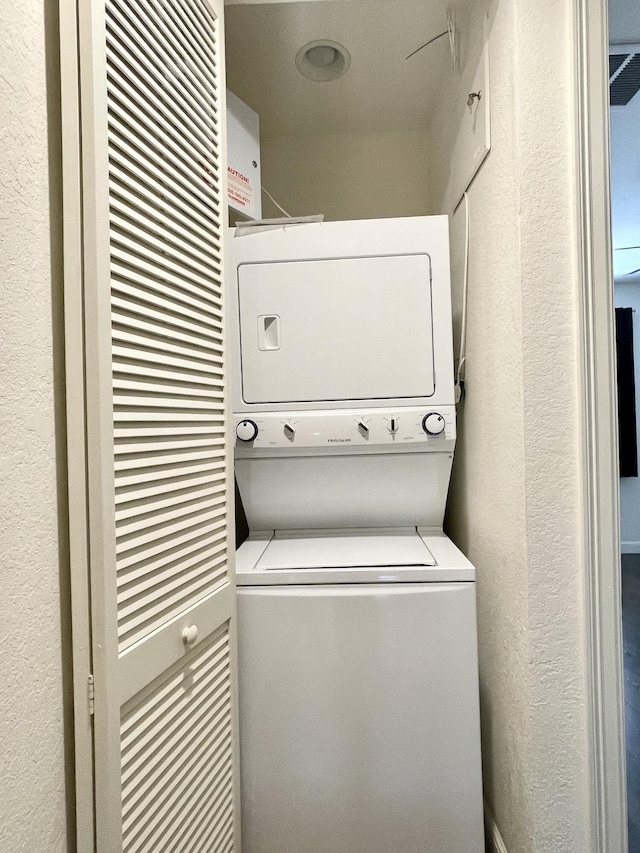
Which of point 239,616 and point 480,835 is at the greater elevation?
point 239,616

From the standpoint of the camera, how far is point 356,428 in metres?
1.50

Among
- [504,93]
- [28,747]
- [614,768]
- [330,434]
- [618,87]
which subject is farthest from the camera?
→ [618,87]

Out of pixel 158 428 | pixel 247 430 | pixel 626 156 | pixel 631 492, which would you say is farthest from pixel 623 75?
pixel 631 492

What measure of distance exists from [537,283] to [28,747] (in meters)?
1.24

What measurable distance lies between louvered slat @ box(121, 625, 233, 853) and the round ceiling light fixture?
1.78 meters

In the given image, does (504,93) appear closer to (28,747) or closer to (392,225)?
(392,225)

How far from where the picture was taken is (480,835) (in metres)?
1.24

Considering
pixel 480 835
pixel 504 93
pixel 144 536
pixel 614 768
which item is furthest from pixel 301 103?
pixel 480 835

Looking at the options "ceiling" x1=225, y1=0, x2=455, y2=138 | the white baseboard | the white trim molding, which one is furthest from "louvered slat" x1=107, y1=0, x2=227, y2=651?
the white baseboard

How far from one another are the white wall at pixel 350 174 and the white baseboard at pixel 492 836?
2.12 meters

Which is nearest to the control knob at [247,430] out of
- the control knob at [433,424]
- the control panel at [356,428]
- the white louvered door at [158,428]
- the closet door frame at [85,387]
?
the control panel at [356,428]

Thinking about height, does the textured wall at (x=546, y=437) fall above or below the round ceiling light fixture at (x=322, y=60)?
below

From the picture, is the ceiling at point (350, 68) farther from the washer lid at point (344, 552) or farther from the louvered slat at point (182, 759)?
the louvered slat at point (182, 759)

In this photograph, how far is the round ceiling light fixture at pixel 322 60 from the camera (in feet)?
5.54
